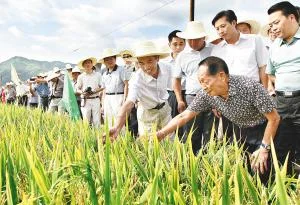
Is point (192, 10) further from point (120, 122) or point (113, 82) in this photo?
point (120, 122)

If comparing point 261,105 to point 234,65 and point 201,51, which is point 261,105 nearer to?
point 234,65

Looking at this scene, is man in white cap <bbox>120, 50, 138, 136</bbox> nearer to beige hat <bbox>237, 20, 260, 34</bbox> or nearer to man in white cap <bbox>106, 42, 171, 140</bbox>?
man in white cap <bbox>106, 42, 171, 140</bbox>

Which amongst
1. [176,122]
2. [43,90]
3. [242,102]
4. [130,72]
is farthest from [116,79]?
[43,90]

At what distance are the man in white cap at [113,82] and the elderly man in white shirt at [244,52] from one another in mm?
1861

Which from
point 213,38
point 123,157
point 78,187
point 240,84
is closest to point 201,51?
point 213,38

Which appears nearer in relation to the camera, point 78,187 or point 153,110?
point 78,187

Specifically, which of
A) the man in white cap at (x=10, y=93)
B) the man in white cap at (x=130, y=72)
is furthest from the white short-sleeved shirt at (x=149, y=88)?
the man in white cap at (x=10, y=93)

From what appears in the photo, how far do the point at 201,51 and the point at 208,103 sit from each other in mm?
1199

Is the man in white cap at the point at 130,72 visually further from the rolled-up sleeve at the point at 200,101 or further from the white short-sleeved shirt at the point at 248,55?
the rolled-up sleeve at the point at 200,101

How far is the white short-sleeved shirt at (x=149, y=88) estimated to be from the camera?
361cm

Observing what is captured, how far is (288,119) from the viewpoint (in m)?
2.81

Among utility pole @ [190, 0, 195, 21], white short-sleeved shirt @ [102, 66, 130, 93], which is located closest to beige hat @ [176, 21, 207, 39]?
white short-sleeved shirt @ [102, 66, 130, 93]

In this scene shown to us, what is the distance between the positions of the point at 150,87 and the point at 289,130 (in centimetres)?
134

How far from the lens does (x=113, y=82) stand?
17.2 ft
